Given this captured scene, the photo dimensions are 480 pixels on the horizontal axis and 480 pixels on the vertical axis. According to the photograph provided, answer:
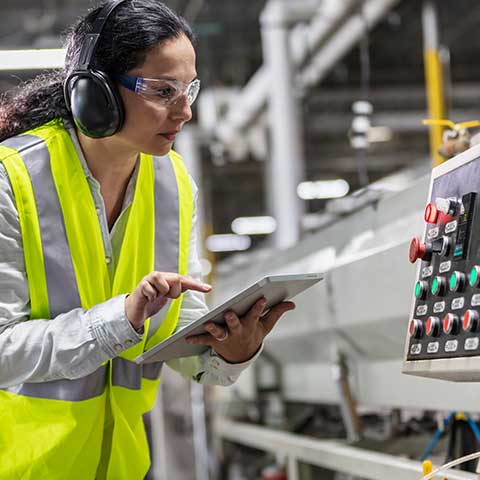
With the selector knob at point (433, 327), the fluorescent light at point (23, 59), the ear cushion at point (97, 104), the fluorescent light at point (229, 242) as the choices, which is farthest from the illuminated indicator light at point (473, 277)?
the fluorescent light at point (229, 242)

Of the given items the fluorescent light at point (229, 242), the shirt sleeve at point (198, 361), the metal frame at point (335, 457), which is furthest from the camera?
the fluorescent light at point (229, 242)

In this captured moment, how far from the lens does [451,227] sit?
1.38 m

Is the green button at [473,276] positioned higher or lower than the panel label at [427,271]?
lower

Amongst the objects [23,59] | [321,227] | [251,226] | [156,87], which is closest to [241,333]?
[156,87]

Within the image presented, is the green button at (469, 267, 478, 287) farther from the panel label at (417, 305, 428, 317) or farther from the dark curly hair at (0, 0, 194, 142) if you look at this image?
the dark curly hair at (0, 0, 194, 142)

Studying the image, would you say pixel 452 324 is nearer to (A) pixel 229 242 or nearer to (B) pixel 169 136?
(B) pixel 169 136

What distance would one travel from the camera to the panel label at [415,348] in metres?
1.42

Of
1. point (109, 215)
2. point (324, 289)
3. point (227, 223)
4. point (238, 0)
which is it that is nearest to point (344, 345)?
point (324, 289)

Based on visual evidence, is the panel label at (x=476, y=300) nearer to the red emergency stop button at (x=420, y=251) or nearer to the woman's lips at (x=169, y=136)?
the red emergency stop button at (x=420, y=251)

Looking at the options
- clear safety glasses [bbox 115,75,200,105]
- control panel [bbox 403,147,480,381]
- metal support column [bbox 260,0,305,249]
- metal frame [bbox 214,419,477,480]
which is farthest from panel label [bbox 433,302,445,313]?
metal support column [bbox 260,0,305,249]

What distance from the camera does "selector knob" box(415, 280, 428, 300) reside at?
143cm

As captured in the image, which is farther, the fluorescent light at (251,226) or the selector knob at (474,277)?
the fluorescent light at (251,226)

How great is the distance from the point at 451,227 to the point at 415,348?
195 millimetres

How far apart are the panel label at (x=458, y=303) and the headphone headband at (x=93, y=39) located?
705 mm
